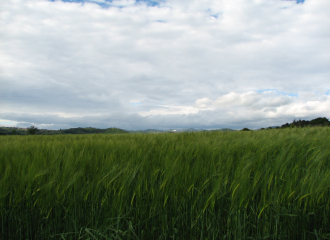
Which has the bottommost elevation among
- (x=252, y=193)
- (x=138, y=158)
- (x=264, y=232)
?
(x=264, y=232)

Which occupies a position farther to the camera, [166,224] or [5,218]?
[5,218]

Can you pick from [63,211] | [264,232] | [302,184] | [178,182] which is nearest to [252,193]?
[264,232]

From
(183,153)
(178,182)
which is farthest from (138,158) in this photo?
(178,182)

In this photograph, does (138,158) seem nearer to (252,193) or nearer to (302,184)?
(252,193)

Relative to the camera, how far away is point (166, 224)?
1.20 meters

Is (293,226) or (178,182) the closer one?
(293,226)

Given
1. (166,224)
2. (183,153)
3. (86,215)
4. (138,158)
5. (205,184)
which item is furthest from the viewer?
(183,153)

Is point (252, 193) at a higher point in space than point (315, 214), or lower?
higher

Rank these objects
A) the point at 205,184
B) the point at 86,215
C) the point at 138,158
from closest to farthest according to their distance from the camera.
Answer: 1. the point at 86,215
2. the point at 205,184
3. the point at 138,158

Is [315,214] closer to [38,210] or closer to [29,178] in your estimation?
[38,210]

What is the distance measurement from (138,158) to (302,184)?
1541mm

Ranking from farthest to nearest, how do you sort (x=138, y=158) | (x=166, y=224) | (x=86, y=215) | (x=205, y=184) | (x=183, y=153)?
(x=183, y=153)
(x=138, y=158)
(x=205, y=184)
(x=86, y=215)
(x=166, y=224)

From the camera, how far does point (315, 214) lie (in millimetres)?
1283

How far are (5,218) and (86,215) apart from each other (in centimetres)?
60
